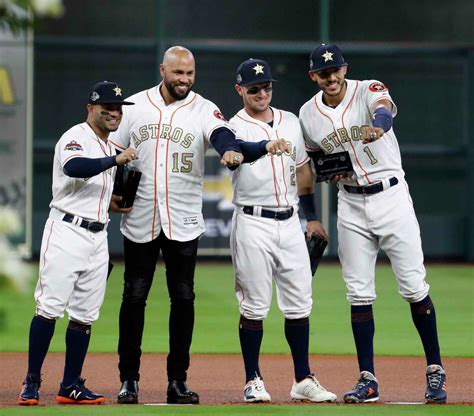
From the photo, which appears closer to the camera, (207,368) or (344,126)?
(344,126)

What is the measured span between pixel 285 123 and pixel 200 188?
23.4 inches

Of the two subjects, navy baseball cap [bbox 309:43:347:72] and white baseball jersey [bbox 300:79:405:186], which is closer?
navy baseball cap [bbox 309:43:347:72]

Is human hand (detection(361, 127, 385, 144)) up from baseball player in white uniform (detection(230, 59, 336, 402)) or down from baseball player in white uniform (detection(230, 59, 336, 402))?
up

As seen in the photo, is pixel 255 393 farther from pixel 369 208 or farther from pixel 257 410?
pixel 369 208

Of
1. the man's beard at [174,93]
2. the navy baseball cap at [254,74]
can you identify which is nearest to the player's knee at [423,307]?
the navy baseball cap at [254,74]

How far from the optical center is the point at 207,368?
7.71 metres

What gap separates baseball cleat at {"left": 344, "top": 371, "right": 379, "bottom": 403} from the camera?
596 cm

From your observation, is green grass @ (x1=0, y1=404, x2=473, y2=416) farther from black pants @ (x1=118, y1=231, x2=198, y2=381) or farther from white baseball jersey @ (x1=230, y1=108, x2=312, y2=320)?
white baseball jersey @ (x1=230, y1=108, x2=312, y2=320)

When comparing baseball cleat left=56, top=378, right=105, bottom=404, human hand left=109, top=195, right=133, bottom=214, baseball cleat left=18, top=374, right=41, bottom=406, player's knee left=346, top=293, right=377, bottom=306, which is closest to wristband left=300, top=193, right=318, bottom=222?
player's knee left=346, top=293, right=377, bottom=306

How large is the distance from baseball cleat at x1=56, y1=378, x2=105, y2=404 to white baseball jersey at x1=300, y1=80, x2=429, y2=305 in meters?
1.52

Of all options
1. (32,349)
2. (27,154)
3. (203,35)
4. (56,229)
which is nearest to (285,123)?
(56,229)

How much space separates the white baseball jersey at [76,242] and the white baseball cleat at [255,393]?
0.92 metres

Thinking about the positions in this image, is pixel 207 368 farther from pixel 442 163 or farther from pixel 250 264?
pixel 442 163

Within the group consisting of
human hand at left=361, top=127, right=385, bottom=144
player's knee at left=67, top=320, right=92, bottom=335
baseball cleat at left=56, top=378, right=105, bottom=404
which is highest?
human hand at left=361, top=127, right=385, bottom=144
